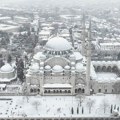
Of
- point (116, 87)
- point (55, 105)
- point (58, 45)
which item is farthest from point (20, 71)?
point (116, 87)

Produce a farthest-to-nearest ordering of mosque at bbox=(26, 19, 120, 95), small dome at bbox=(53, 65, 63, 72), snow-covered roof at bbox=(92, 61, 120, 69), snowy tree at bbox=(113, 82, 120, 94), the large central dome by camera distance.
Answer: snow-covered roof at bbox=(92, 61, 120, 69) < the large central dome < small dome at bbox=(53, 65, 63, 72) < snowy tree at bbox=(113, 82, 120, 94) < mosque at bbox=(26, 19, 120, 95)

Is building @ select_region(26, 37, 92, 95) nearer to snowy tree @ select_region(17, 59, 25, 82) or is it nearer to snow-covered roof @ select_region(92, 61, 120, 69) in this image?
snowy tree @ select_region(17, 59, 25, 82)

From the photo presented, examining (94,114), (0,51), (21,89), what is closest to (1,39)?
(0,51)

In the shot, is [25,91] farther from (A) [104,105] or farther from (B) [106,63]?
(B) [106,63]

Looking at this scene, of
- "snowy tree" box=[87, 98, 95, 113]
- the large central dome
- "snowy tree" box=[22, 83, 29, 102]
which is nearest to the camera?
"snowy tree" box=[87, 98, 95, 113]

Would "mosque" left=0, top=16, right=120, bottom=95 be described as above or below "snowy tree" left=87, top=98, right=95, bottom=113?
above

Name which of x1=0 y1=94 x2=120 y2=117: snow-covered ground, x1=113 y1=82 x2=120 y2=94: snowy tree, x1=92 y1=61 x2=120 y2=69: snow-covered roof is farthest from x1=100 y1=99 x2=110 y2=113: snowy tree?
x1=92 y1=61 x2=120 y2=69: snow-covered roof

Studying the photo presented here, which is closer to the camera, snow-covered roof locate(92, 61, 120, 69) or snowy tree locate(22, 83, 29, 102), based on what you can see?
snowy tree locate(22, 83, 29, 102)

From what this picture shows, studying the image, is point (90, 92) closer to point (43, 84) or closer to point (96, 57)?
point (43, 84)
